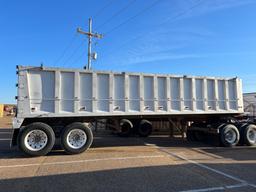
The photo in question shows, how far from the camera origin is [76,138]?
11.6 metres

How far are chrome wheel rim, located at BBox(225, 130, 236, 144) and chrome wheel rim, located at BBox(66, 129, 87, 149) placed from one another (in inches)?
241

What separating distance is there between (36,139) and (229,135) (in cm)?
794

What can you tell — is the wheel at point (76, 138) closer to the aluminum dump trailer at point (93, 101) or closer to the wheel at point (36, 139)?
the aluminum dump trailer at point (93, 101)

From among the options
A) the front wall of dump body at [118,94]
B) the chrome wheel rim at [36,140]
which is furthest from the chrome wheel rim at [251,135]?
the chrome wheel rim at [36,140]

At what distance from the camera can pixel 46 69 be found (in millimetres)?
11328

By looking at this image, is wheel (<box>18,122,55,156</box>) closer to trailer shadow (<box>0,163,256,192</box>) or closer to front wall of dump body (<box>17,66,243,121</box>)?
front wall of dump body (<box>17,66,243,121</box>)

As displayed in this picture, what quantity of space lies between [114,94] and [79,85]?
136 centimetres

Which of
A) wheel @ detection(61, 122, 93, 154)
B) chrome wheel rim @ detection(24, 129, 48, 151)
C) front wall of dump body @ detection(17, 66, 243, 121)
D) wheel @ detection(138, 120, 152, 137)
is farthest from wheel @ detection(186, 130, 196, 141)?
chrome wheel rim @ detection(24, 129, 48, 151)

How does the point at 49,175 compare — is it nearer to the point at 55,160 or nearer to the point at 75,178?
the point at 75,178

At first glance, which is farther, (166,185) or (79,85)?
(79,85)

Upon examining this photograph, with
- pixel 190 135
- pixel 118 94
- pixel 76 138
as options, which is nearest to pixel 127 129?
pixel 190 135

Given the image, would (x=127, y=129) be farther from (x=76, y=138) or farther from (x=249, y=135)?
(x=249, y=135)

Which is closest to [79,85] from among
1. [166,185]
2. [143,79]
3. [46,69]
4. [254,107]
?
[46,69]

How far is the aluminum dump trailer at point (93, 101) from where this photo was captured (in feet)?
36.4
